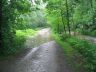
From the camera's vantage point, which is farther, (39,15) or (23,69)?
(39,15)

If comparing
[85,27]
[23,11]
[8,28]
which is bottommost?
[85,27]

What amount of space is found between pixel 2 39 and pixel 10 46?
116 centimetres

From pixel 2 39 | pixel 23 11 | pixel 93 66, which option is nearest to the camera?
pixel 93 66

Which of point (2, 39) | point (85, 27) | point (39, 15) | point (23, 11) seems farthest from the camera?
point (39, 15)

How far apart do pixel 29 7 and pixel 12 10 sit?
11.2 feet

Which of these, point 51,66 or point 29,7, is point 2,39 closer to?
point 29,7

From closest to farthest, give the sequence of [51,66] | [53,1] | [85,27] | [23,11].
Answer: [51,66], [23,11], [53,1], [85,27]

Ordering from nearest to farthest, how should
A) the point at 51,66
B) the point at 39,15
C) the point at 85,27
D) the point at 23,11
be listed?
the point at 51,66 < the point at 23,11 < the point at 85,27 < the point at 39,15

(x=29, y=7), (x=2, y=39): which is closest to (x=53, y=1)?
(x=29, y=7)

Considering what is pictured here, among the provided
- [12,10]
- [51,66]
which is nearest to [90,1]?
[12,10]

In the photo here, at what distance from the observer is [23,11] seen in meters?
23.0

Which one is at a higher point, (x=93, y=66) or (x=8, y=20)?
(x=8, y=20)

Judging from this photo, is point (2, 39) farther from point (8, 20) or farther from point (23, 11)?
point (23, 11)

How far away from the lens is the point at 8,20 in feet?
65.9
